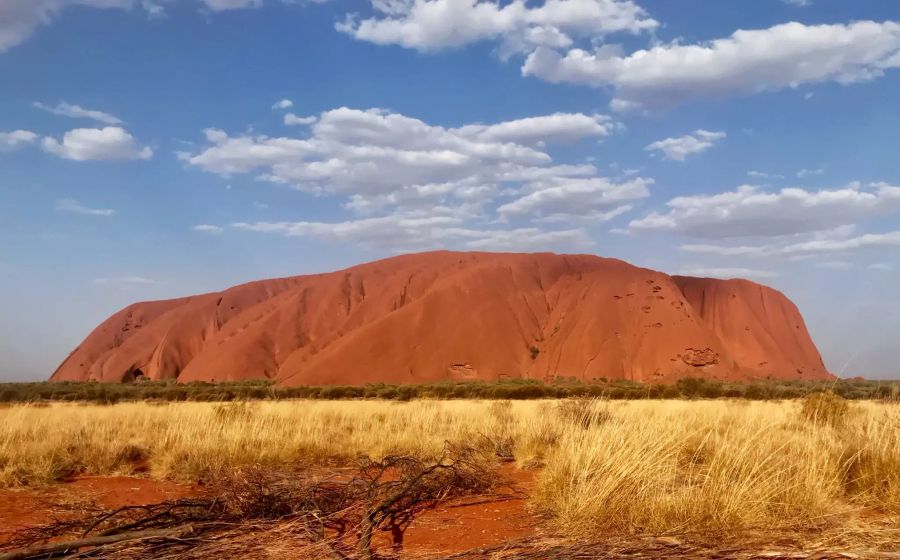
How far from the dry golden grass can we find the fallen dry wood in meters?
2.85

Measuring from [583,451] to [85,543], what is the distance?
3.98m

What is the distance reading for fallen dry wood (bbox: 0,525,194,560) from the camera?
13.1 ft

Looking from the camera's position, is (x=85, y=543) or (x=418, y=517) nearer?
(x=85, y=543)

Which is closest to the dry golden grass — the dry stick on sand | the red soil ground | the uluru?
the red soil ground

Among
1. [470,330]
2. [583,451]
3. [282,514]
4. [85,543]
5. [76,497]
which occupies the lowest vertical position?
[76,497]

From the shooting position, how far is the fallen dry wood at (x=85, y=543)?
4.00 metres

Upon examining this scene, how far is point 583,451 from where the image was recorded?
18.6 feet

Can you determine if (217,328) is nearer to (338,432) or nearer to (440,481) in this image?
(338,432)

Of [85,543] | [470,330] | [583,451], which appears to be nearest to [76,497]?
[85,543]

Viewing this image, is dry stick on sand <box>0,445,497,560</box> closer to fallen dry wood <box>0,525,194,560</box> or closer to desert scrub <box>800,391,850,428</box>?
fallen dry wood <box>0,525,194,560</box>

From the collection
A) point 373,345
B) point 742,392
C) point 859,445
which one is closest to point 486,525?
point 859,445

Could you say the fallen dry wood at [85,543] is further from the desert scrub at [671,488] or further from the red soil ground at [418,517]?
the desert scrub at [671,488]

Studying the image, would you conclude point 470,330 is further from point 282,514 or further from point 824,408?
point 282,514

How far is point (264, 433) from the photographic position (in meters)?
10.1
